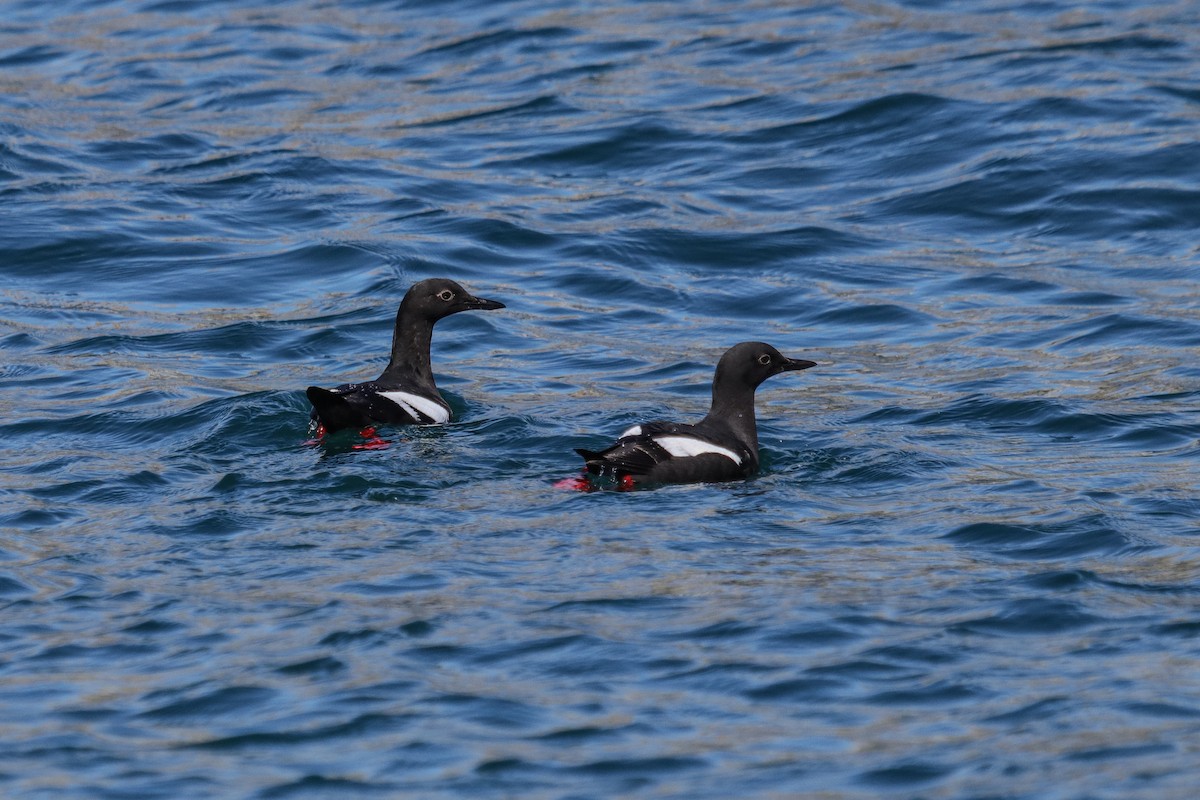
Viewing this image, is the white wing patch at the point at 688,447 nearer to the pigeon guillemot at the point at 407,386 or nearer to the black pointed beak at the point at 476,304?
the pigeon guillemot at the point at 407,386

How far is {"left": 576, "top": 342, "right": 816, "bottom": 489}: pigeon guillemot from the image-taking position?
30.7ft

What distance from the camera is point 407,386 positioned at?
11.2 metres

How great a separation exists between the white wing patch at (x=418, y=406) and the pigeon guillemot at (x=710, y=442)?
139cm

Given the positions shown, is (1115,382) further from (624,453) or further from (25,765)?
(25,765)

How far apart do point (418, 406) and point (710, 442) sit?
6.58ft

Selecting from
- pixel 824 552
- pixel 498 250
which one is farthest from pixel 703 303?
pixel 824 552

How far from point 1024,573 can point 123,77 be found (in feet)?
49.9

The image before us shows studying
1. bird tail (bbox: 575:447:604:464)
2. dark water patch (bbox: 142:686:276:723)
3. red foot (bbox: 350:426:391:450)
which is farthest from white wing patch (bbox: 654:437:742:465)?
dark water patch (bbox: 142:686:276:723)

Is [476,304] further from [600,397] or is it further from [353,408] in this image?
[353,408]

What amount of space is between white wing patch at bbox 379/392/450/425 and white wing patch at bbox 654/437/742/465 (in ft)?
6.30

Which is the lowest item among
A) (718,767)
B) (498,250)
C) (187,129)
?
(718,767)

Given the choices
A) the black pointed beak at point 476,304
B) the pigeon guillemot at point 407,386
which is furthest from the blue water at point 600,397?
the black pointed beak at point 476,304

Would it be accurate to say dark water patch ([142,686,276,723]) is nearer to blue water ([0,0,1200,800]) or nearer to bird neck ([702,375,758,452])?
blue water ([0,0,1200,800])

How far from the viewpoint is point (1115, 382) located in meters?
11.8
